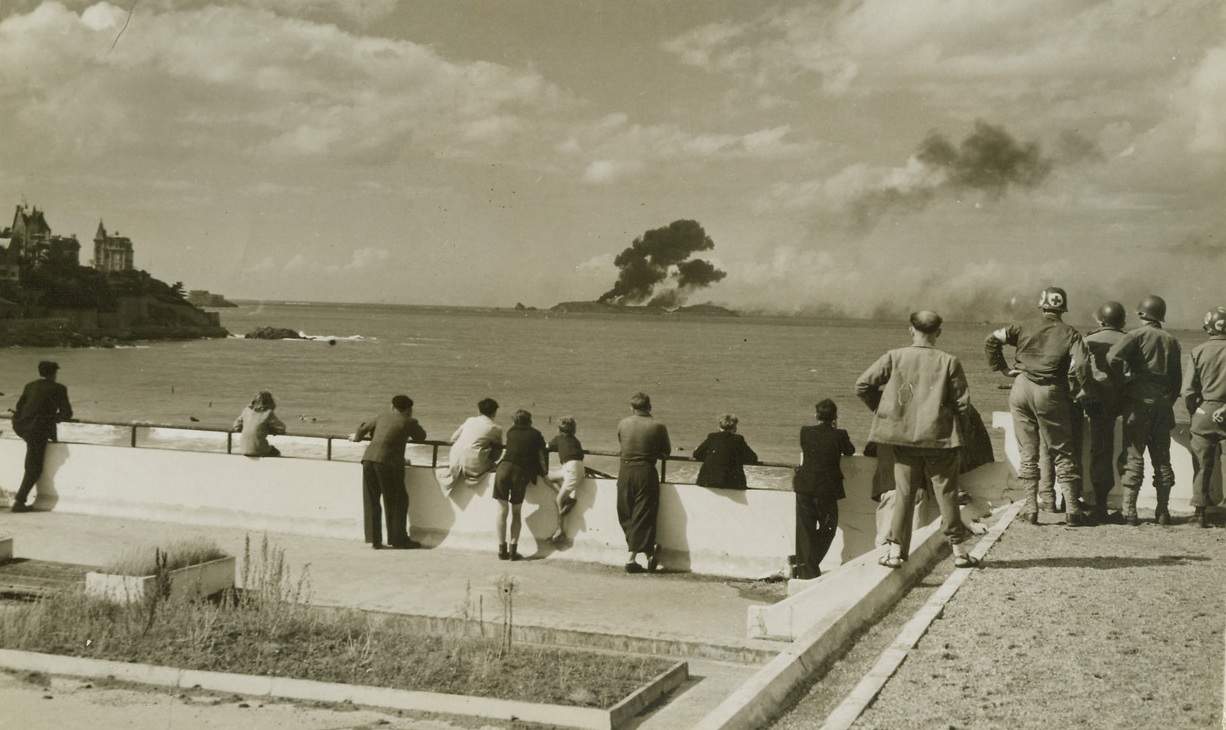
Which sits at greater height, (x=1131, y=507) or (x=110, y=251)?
(x=110, y=251)

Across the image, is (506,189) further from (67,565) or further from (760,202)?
(67,565)

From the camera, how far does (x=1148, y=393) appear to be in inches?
356

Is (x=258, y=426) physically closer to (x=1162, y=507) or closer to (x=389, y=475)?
(x=389, y=475)

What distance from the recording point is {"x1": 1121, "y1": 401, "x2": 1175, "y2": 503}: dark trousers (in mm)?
9133

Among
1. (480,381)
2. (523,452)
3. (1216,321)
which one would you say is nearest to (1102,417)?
(1216,321)

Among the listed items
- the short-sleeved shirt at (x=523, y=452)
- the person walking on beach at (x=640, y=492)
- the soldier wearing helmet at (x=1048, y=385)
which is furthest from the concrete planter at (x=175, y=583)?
the soldier wearing helmet at (x=1048, y=385)

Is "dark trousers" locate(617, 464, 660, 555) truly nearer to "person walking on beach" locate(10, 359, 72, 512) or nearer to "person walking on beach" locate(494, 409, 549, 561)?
"person walking on beach" locate(494, 409, 549, 561)

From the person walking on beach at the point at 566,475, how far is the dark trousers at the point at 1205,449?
5.32 meters

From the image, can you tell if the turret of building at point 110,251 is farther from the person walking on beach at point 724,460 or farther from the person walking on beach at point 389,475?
the person walking on beach at point 724,460

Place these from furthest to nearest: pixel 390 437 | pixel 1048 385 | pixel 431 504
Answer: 1. pixel 431 504
2. pixel 390 437
3. pixel 1048 385

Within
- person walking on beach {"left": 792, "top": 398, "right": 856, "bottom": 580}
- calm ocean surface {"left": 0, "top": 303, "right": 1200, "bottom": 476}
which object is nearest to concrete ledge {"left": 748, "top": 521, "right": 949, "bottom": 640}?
person walking on beach {"left": 792, "top": 398, "right": 856, "bottom": 580}

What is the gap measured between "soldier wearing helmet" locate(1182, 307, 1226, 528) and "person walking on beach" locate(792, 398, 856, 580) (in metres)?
2.76

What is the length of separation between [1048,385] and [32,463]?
1056cm

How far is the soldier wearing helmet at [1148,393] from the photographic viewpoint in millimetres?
9023
